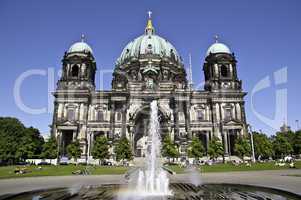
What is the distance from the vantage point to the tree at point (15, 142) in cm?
5284

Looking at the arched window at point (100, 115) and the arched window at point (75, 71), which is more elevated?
the arched window at point (75, 71)

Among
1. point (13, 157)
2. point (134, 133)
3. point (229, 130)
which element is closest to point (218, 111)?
point (229, 130)

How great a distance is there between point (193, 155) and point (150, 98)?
55.0 ft

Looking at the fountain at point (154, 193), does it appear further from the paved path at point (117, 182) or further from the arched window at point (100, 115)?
the arched window at point (100, 115)

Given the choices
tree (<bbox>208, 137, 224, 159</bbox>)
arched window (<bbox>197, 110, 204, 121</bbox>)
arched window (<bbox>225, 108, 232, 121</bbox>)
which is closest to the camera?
tree (<bbox>208, 137, 224, 159</bbox>)

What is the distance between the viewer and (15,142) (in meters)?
56.2

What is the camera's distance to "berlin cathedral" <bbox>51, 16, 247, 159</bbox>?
2281 inches

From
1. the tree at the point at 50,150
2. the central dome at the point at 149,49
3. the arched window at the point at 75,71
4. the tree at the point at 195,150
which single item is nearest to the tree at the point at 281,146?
the tree at the point at 195,150

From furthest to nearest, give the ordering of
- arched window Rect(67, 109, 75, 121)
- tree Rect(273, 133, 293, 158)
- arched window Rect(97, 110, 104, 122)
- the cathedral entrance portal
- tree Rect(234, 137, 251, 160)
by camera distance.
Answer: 1. arched window Rect(97, 110, 104, 122)
2. tree Rect(273, 133, 293, 158)
3. arched window Rect(67, 109, 75, 121)
4. the cathedral entrance portal
5. tree Rect(234, 137, 251, 160)

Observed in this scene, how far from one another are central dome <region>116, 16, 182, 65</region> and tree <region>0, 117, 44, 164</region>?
3246 cm

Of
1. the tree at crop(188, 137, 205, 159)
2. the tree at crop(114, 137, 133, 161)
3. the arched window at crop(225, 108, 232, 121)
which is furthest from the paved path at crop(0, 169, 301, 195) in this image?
the arched window at crop(225, 108, 232, 121)

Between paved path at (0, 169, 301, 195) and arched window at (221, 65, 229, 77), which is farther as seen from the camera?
arched window at (221, 65, 229, 77)

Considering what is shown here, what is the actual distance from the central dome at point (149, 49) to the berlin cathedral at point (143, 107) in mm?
7319

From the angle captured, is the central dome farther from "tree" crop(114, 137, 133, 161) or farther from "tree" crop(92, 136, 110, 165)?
"tree" crop(114, 137, 133, 161)
